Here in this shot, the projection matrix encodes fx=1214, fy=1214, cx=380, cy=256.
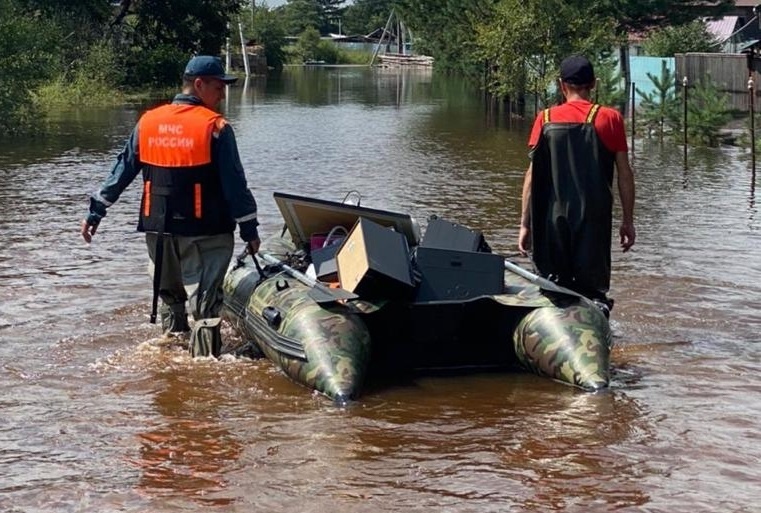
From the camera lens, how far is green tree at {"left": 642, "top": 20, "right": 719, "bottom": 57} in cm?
4116

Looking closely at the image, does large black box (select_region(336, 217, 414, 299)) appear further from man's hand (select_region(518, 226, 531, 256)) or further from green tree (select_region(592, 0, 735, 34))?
green tree (select_region(592, 0, 735, 34))

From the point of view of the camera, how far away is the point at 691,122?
23.6m

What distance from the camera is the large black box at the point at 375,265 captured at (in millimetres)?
7320

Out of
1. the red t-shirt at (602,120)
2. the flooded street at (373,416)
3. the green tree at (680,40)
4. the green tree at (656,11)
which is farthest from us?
the green tree at (680,40)

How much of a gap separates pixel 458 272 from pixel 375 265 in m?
A: 0.74

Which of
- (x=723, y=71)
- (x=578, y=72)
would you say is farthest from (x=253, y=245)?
(x=723, y=71)

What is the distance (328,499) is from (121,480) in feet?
3.39

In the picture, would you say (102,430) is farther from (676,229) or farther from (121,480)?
(676,229)

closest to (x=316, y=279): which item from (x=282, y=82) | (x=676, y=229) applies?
(x=676, y=229)

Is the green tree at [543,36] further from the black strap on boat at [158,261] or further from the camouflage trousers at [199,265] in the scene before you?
the black strap on boat at [158,261]

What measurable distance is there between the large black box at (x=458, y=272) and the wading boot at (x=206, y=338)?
4.55ft

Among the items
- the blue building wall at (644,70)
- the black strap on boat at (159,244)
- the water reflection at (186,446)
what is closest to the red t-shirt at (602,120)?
the black strap on boat at (159,244)

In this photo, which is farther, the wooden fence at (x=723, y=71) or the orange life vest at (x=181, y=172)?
the wooden fence at (x=723, y=71)

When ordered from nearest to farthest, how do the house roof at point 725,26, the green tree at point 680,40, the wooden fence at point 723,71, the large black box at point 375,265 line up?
the large black box at point 375,265, the wooden fence at point 723,71, the green tree at point 680,40, the house roof at point 725,26
